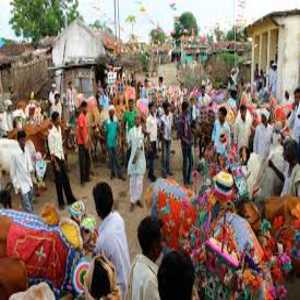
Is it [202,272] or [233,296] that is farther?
[202,272]

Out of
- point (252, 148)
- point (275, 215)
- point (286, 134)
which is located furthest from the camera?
point (252, 148)

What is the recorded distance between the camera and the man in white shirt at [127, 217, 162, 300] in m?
2.99

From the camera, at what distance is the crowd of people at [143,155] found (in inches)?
120

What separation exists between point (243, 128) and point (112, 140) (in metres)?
2.74

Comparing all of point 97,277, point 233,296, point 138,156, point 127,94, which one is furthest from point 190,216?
point 127,94

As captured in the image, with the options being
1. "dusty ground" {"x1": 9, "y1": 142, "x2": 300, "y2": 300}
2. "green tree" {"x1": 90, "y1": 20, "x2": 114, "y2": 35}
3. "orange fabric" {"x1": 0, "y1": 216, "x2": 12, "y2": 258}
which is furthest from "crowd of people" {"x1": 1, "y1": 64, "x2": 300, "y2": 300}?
"green tree" {"x1": 90, "y1": 20, "x2": 114, "y2": 35}

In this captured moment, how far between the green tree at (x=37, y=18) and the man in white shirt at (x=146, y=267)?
3539 cm

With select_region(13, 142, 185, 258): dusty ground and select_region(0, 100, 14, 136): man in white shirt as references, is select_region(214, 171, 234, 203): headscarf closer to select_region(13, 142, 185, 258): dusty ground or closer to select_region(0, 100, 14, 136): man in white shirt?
select_region(13, 142, 185, 258): dusty ground

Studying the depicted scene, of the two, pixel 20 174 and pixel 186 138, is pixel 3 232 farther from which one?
pixel 186 138

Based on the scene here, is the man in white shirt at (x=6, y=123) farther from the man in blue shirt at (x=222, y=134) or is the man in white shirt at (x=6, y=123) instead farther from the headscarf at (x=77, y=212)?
the headscarf at (x=77, y=212)

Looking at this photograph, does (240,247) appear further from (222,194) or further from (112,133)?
(112,133)

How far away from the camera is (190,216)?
17.5ft

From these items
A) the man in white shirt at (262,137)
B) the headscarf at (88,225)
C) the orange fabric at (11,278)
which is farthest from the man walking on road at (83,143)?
the orange fabric at (11,278)

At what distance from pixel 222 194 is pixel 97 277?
5.90 ft
